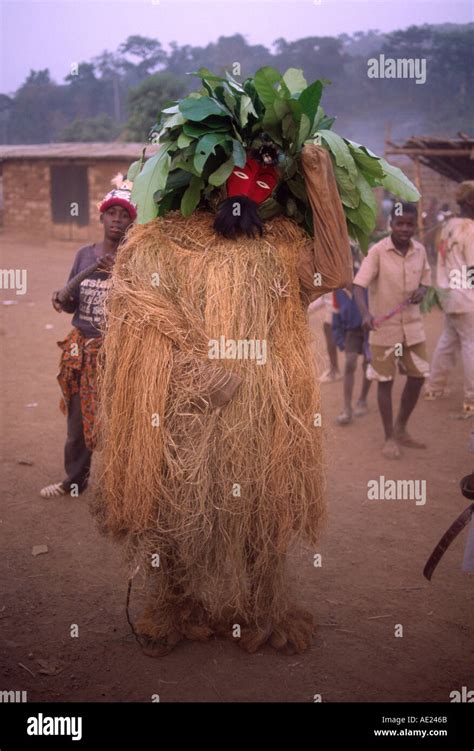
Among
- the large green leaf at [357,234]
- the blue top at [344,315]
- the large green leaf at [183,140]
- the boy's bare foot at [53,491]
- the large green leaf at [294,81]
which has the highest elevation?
the large green leaf at [294,81]

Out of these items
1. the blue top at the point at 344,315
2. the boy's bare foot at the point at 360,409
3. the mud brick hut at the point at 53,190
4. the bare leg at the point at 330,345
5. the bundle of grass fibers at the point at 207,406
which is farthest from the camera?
the mud brick hut at the point at 53,190

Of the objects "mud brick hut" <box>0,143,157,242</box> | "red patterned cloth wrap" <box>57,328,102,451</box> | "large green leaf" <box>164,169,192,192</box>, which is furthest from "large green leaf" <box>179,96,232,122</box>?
"mud brick hut" <box>0,143,157,242</box>

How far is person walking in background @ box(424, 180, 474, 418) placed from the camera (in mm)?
6793

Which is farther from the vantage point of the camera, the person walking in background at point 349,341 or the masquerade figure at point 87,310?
the person walking in background at point 349,341

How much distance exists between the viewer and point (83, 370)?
14.9 ft

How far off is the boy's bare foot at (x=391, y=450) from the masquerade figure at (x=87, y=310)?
7.81ft

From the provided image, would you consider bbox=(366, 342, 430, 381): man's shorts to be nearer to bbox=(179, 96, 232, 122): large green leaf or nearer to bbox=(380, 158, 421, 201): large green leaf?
bbox=(380, 158, 421, 201): large green leaf

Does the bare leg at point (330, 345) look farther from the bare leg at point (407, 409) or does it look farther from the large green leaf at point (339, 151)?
the large green leaf at point (339, 151)

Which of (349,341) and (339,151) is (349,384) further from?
(339,151)

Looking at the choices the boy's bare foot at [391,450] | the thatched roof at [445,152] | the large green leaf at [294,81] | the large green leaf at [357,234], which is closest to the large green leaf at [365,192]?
the large green leaf at [357,234]

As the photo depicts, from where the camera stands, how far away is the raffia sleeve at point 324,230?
9.48ft

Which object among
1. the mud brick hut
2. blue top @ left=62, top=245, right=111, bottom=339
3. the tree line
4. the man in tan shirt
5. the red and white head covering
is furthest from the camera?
the tree line
